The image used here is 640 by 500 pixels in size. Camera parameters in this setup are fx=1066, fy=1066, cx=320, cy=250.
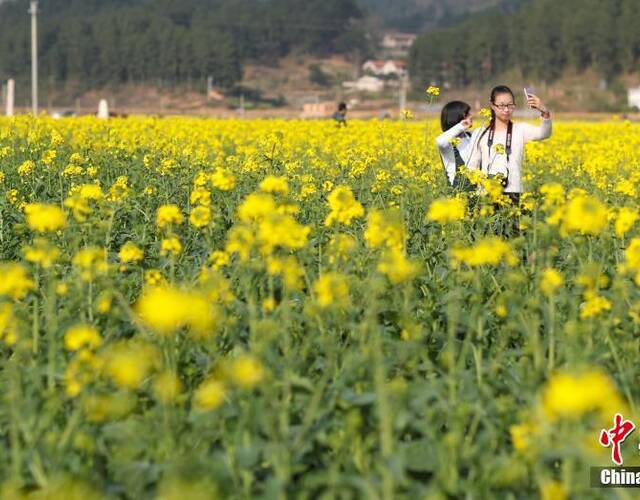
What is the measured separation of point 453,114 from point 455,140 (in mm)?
286

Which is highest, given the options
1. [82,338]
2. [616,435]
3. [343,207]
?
[343,207]

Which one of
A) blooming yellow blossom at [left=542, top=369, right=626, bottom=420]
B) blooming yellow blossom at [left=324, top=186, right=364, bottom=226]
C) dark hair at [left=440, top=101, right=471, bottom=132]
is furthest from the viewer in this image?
dark hair at [left=440, top=101, right=471, bottom=132]

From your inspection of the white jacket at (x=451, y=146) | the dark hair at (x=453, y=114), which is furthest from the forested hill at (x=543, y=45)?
the white jacket at (x=451, y=146)

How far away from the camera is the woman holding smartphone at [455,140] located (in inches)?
246

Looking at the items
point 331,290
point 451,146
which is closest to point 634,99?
point 451,146

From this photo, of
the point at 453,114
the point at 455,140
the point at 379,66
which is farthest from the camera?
the point at 379,66

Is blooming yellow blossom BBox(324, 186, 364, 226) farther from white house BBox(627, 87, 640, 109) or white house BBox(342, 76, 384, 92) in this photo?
white house BBox(342, 76, 384, 92)

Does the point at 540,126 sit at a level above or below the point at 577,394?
above

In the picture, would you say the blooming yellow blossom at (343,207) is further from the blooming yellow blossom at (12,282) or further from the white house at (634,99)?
the white house at (634,99)

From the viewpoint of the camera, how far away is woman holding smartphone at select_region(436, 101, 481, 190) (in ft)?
20.5

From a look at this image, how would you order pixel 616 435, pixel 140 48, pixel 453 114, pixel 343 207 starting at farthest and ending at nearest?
pixel 140 48, pixel 453 114, pixel 343 207, pixel 616 435

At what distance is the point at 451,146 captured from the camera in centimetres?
641

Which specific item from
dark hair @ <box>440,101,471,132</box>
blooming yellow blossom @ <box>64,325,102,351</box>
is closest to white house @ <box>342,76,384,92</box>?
dark hair @ <box>440,101,471,132</box>

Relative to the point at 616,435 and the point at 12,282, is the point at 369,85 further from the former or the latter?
the point at 12,282
